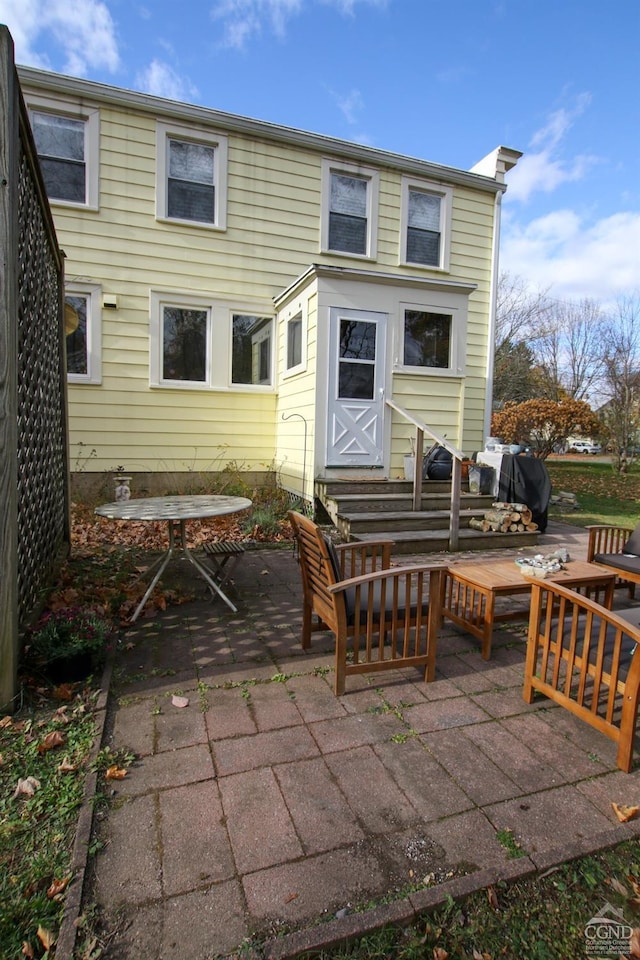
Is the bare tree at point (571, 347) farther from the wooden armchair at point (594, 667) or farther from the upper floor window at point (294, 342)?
the wooden armchair at point (594, 667)

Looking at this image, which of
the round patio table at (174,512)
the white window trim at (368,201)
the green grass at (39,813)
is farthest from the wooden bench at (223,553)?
the white window trim at (368,201)

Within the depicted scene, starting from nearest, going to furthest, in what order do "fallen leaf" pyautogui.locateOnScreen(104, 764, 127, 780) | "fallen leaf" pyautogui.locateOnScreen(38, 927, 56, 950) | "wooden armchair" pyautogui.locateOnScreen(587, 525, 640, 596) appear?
1. "fallen leaf" pyautogui.locateOnScreen(38, 927, 56, 950)
2. "fallen leaf" pyautogui.locateOnScreen(104, 764, 127, 780)
3. "wooden armchair" pyautogui.locateOnScreen(587, 525, 640, 596)

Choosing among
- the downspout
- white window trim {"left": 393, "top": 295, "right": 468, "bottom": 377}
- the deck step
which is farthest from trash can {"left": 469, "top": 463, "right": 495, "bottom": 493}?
the downspout

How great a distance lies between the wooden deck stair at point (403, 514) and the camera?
250 inches

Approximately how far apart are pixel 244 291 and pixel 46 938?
339 inches

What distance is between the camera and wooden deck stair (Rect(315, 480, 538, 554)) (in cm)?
635

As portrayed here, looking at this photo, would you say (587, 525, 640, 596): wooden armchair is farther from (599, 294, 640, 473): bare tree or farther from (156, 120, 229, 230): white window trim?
(599, 294, 640, 473): bare tree

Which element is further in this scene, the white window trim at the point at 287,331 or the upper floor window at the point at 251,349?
the upper floor window at the point at 251,349

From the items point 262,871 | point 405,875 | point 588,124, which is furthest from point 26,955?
point 588,124

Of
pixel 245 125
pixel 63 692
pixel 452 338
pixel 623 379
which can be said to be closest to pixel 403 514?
pixel 452 338

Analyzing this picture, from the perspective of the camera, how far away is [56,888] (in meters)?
1.59

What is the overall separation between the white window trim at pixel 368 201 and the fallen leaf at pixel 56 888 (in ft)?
30.3

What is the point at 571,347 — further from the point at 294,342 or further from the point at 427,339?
the point at 294,342

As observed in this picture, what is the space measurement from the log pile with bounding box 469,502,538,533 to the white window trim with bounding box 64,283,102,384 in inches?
245
